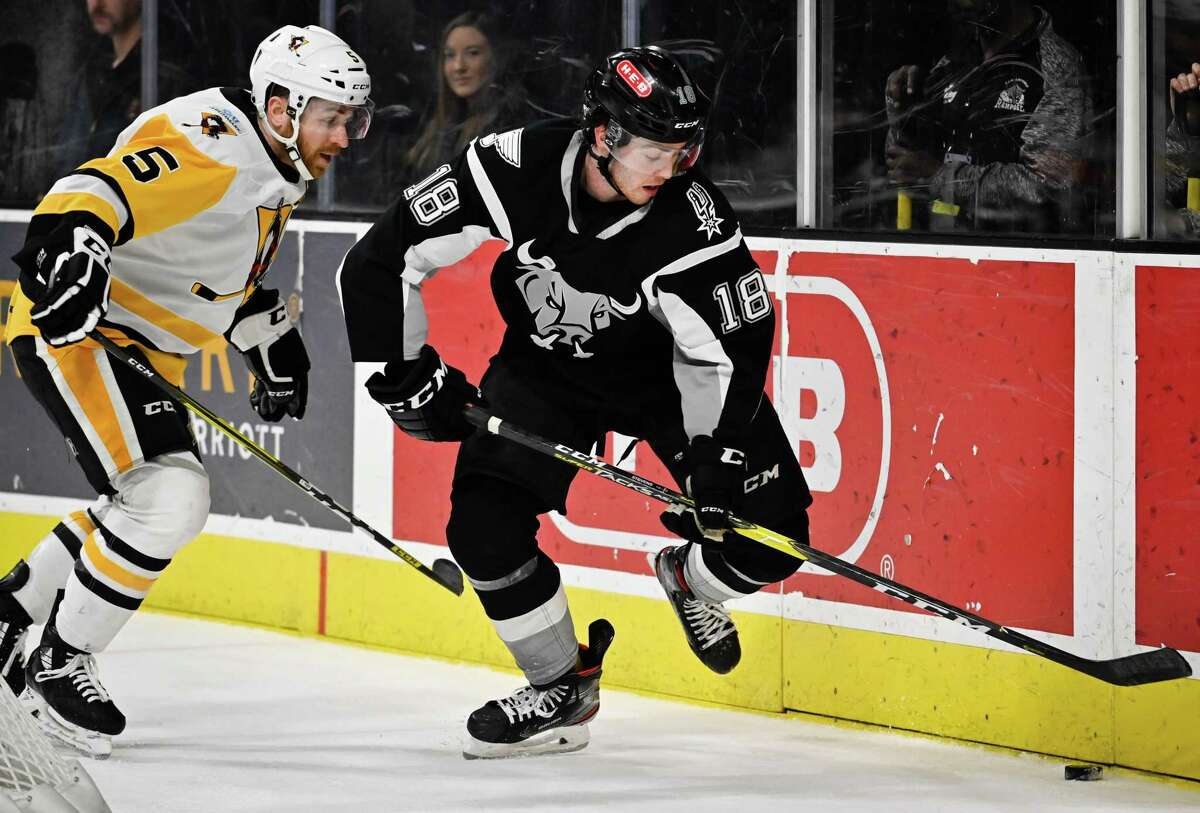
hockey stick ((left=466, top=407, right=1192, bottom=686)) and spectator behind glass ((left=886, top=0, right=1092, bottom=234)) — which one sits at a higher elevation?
spectator behind glass ((left=886, top=0, right=1092, bottom=234))

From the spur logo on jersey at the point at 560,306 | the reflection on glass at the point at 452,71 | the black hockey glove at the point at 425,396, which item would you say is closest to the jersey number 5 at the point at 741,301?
the spur logo on jersey at the point at 560,306

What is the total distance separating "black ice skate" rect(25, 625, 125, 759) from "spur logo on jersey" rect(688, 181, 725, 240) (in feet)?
4.52

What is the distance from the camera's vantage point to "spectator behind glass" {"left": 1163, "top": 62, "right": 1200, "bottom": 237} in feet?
11.6

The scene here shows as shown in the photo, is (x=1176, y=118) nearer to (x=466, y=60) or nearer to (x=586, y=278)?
(x=586, y=278)

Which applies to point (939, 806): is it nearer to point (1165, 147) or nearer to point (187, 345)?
point (1165, 147)

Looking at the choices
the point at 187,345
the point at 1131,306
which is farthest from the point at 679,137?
the point at 187,345

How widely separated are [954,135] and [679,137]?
814mm

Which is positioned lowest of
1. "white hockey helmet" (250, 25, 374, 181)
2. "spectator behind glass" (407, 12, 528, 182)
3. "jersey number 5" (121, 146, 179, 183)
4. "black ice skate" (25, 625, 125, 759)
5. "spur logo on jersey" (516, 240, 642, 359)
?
"black ice skate" (25, 625, 125, 759)

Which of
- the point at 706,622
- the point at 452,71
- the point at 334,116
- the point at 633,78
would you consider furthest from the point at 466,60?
the point at 706,622

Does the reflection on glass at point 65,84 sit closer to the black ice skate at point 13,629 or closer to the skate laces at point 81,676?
the black ice skate at point 13,629

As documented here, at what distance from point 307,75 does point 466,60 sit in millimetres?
1004

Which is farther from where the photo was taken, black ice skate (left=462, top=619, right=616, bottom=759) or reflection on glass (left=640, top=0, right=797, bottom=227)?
reflection on glass (left=640, top=0, right=797, bottom=227)

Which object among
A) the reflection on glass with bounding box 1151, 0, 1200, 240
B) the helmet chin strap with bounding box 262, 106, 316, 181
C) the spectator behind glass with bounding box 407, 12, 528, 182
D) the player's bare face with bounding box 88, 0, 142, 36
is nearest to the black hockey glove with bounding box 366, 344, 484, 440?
the helmet chin strap with bounding box 262, 106, 316, 181

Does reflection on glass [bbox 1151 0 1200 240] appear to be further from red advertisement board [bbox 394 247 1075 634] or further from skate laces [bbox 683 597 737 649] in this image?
skate laces [bbox 683 597 737 649]
